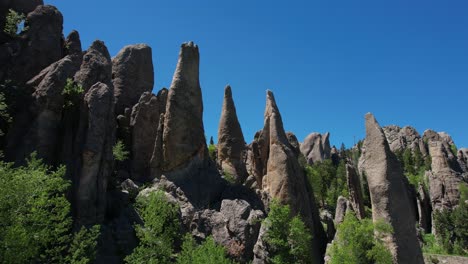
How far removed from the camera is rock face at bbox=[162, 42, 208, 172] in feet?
120

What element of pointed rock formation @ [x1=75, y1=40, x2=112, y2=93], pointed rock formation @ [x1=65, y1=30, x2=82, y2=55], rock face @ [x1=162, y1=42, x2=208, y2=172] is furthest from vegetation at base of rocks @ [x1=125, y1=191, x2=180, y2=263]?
pointed rock formation @ [x1=65, y1=30, x2=82, y2=55]

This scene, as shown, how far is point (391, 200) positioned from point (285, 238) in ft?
29.5

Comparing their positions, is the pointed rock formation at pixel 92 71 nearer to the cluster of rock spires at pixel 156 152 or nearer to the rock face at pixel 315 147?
the cluster of rock spires at pixel 156 152

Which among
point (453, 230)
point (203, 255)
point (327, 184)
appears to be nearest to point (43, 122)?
point (203, 255)

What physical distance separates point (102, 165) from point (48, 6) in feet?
63.2

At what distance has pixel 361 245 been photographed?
68.2 feet

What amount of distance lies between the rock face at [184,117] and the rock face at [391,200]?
1917 cm

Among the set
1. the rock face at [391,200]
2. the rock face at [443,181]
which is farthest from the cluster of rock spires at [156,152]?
the rock face at [443,181]

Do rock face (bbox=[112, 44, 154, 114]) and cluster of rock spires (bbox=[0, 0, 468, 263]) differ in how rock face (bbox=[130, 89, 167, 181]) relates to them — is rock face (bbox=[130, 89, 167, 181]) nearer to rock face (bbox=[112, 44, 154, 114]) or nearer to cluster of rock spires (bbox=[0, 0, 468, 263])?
cluster of rock spires (bbox=[0, 0, 468, 263])

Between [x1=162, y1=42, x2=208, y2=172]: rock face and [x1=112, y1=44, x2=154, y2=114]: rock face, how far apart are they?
29.1 ft

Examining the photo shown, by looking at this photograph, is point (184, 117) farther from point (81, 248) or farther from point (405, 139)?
point (405, 139)

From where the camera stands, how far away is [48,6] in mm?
37406

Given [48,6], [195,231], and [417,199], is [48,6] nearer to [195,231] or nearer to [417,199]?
[195,231]

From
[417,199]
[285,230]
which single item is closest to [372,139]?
[285,230]
